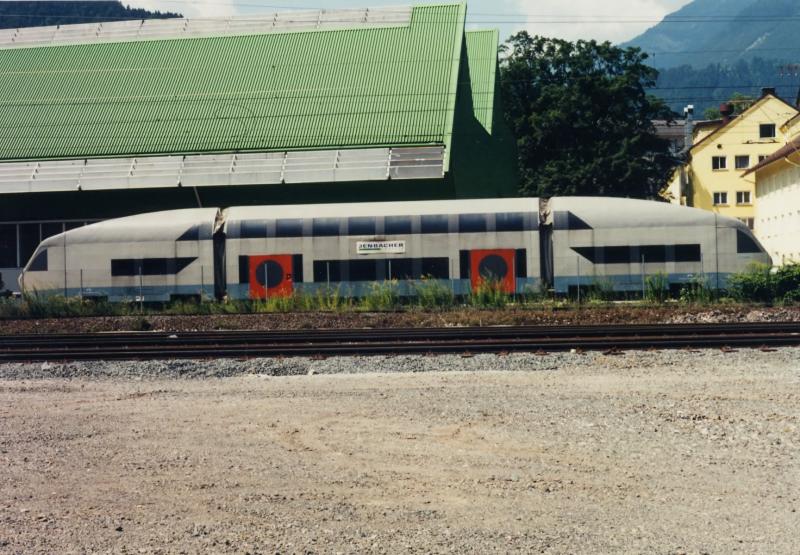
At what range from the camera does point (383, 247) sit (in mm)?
30031

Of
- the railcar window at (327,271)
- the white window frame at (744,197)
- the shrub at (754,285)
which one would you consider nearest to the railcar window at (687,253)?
the shrub at (754,285)

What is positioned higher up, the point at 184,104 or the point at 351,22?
the point at 351,22

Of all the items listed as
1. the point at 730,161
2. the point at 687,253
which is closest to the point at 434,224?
the point at 687,253

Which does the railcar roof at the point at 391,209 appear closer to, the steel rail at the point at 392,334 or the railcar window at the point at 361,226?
the railcar window at the point at 361,226

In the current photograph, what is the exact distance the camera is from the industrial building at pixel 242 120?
3900cm

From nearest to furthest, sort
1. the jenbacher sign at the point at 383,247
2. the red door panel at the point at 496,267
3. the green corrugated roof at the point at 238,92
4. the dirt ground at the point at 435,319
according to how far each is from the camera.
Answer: the dirt ground at the point at 435,319
the red door panel at the point at 496,267
the jenbacher sign at the point at 383,247
the green corrugated roof at the point at 238,92

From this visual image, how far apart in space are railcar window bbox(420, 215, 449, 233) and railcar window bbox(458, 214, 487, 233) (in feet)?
1.48

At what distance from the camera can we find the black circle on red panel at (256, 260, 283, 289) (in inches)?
1195

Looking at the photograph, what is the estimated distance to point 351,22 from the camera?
1896 inches

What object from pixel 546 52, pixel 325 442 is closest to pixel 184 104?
pixel 546 52

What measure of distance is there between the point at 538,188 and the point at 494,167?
8.45 m

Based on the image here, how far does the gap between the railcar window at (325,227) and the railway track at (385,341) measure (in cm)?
864

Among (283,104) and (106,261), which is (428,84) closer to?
(283,104)

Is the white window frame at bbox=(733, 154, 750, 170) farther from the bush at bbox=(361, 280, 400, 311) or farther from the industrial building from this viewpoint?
the bush at bbox=(361, 280, 400, 311)
